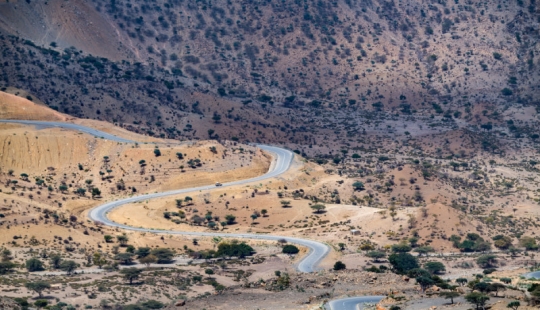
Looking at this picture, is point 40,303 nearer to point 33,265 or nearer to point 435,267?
point 33,265

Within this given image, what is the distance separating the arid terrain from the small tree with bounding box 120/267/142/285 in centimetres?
27

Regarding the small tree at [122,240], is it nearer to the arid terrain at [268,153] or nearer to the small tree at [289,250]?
the arid terrain at [268,153]

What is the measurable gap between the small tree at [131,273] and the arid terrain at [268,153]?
268 millimetres

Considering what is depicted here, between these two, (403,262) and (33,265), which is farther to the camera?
(403,262)

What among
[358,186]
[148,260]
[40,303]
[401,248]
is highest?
[358,186]

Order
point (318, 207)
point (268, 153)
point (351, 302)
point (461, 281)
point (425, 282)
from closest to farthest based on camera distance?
point (351, 302) < point (425, 282) < point (461, 281) < point (318, 207) < point (268, 153)

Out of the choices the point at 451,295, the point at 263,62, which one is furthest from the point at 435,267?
the point at 263,62

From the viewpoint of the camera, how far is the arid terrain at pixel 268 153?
88500 millimetres

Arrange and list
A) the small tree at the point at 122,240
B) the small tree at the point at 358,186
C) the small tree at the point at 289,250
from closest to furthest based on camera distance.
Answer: the small tree at the point at 289,250 → the small tree at the point at 122,240 → the small tree at the point at 358,186

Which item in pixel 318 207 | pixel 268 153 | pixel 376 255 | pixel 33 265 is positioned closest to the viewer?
pixel 33 265

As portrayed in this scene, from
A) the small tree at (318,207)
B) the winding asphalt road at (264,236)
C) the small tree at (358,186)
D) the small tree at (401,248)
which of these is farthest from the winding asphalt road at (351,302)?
the small tree at (358,186)

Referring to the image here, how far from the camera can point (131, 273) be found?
89.6 metres

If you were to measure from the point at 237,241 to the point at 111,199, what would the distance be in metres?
23.2

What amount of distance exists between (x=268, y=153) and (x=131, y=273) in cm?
6036
